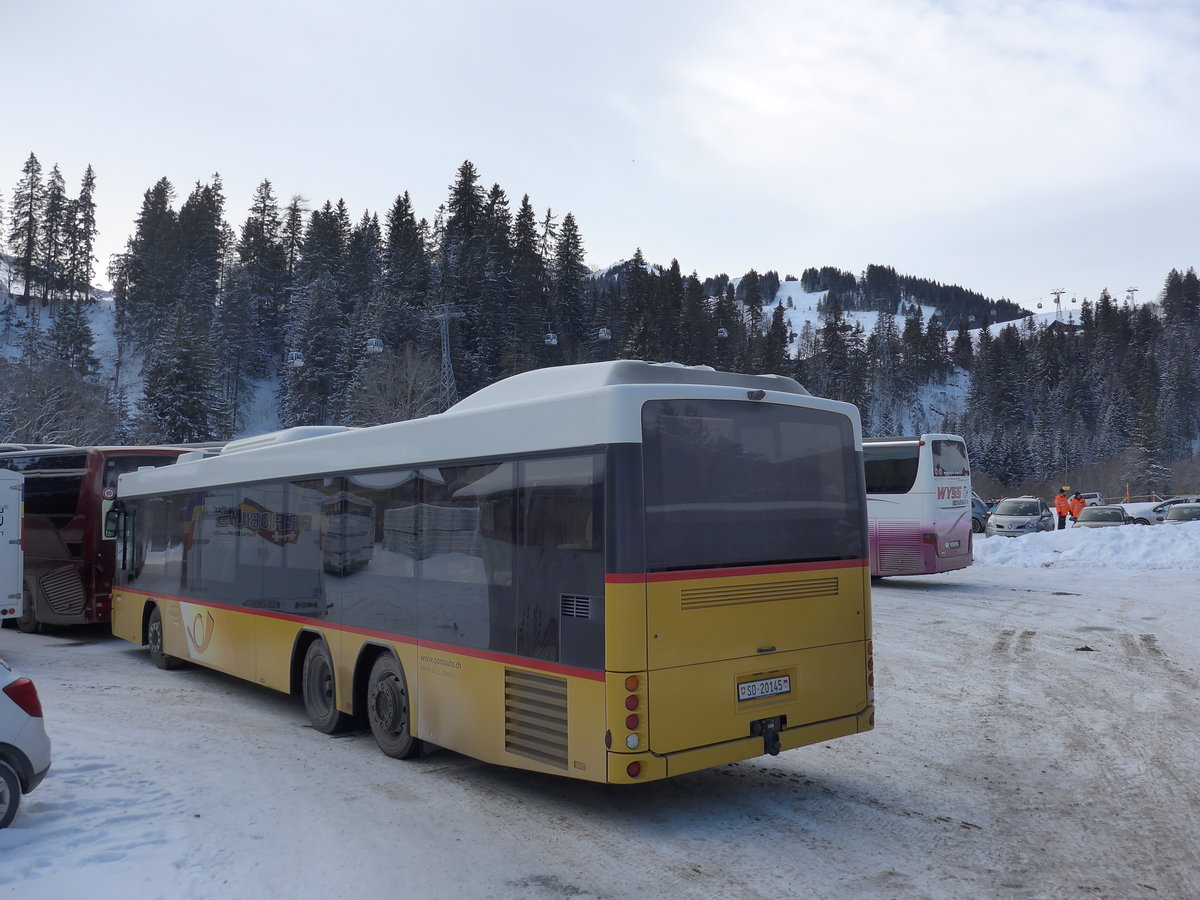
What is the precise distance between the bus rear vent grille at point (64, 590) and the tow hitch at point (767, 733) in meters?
13.6

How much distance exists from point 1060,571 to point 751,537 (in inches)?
813

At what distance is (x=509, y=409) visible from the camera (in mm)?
6617

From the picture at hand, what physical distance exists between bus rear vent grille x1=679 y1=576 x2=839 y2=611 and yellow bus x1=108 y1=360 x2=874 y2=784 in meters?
0.02

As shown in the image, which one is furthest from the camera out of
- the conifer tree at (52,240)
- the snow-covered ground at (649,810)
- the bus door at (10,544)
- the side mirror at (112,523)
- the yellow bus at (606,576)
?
the conifer tree at (52,240)

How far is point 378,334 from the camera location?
245ft

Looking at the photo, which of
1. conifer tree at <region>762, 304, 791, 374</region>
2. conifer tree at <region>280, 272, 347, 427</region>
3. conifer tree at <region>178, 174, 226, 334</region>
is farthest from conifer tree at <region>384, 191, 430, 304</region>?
conifer tree at <region>762, 304, 791, 374</region>

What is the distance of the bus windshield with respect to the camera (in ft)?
19.5

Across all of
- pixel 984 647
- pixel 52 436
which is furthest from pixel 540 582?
pixel 52 436

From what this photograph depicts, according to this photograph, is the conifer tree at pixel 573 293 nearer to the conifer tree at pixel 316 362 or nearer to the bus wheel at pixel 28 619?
the conifer tree at pixel 316 362

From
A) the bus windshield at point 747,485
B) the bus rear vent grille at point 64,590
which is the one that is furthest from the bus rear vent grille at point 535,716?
the bus rear vent grille at point 64,590

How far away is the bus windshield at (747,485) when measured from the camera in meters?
5.95

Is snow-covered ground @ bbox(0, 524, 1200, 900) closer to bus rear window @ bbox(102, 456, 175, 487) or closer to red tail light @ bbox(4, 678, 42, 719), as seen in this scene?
red tail light @ bbox(4, 678, 42, 719)

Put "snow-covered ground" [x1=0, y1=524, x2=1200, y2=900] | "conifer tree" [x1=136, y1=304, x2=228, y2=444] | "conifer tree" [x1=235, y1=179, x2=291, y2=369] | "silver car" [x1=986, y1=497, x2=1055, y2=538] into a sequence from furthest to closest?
"conifer tree" [x1=235, y1=179, x2=291, y2=369] → "conifer tree" [x1=136, y1=304, x2=228, y2=444] → "silver car" [x1=986, y1=497, x2=1055, y2=538] → "snow-covered ground" [x1=0, y1=524, x2=1200, y2=900]

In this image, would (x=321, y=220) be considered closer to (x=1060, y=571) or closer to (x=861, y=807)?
(x=1060, y=571)
